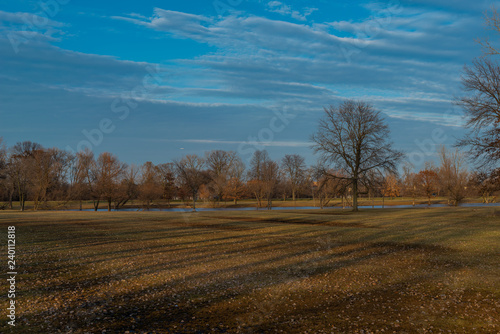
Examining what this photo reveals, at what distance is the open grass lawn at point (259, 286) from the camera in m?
7.51

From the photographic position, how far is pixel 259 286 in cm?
1041

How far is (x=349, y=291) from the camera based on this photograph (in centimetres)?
987

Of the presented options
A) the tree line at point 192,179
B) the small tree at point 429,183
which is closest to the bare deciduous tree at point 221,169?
the tree line at point 192,179

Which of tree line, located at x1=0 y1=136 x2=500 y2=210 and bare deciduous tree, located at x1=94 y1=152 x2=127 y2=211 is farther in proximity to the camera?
bare deciduous tree, located at x1=94 y1=152 x2=127 y2=211

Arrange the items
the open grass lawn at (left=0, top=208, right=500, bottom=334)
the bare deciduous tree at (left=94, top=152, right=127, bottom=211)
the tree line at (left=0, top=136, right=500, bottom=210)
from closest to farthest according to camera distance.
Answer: the open grass lawn at (left=0, top=208, right=500, bottom=334) → the tree line at (left=0, top=136, right=500, bottom=210) → the bare deciduous tree at (left=94, top=152, right=127, bottom=211)

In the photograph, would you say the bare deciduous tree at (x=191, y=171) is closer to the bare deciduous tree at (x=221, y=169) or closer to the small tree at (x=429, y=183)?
the bare deciduous tree at (x=221, y=169)

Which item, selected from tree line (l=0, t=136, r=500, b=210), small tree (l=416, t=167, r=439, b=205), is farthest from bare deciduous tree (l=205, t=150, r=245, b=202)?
small tree (l=416, t=167, r=439, b=205)

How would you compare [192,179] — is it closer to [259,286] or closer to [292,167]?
[292,167]

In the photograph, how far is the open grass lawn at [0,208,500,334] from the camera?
7508mm

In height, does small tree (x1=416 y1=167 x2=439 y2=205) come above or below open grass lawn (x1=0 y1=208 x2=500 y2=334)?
above

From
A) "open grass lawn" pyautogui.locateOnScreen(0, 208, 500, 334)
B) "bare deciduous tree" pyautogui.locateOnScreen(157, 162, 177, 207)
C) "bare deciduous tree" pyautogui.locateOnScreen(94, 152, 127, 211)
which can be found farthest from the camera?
"bare deciduous tree" pyautogui.locateOnScreen(157, 162, 177, 207)

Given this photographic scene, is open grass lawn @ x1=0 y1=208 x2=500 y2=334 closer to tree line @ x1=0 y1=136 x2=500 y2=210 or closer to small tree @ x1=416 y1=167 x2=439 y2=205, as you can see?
tree line @ x1=0 y1=136 x2=500 y2=210

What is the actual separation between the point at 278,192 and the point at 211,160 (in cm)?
2340

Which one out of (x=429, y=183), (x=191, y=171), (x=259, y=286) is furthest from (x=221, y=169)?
(x=259, y=286)
